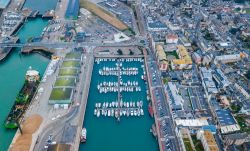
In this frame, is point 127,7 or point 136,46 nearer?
point 136,46

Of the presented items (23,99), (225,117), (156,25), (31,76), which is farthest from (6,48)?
(225,117)

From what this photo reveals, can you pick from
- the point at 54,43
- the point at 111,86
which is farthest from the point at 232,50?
the point at 54,43

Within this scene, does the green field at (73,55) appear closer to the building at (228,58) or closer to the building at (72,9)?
the building at (72,9)

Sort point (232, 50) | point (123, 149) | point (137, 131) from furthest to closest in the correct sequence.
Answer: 1. point (232, 50)
2. point (137, 131)
3. point (123, 149)

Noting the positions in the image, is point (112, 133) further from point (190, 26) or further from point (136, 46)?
point (190, 26)

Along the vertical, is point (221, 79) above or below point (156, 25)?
below

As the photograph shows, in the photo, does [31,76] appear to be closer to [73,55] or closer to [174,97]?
[73,55]
